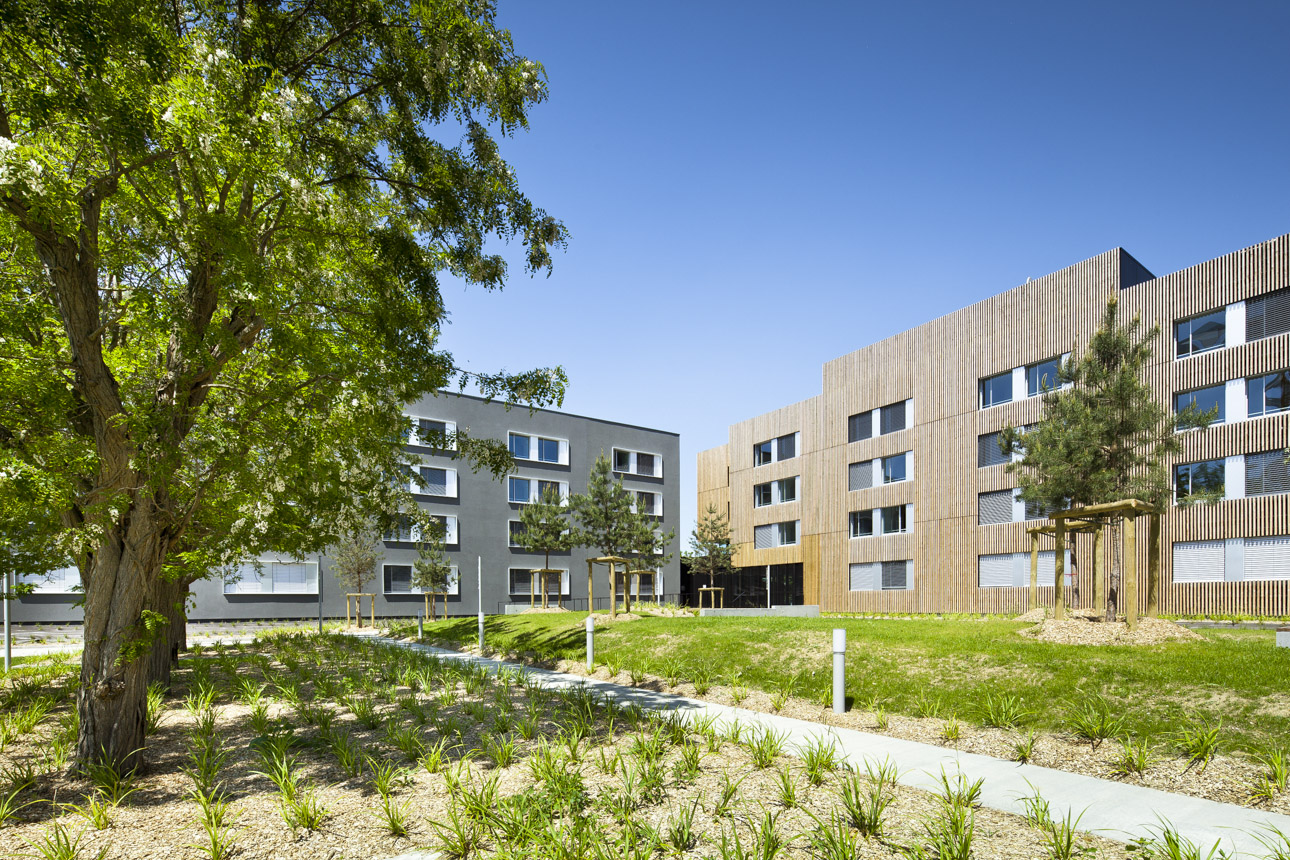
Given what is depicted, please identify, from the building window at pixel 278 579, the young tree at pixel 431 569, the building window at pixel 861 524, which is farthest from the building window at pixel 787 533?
the building window at pixel 278 579

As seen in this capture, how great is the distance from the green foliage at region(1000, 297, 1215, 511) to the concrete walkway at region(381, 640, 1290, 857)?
41.2 ft

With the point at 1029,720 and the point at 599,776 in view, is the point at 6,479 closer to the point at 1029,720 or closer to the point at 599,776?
the point at 599,776

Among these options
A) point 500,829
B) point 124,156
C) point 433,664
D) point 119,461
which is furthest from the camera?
point 433,664

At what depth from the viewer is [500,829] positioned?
586 cm

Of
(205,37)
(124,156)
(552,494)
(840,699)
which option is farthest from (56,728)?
(552,494)

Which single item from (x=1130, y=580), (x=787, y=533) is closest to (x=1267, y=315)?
(x=1130, y=580)

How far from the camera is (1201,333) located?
25.3 m

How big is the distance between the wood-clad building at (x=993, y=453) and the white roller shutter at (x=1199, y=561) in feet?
0.14

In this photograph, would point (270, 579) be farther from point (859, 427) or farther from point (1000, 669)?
point (1000, 669)

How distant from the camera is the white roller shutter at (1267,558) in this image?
75.0 ft

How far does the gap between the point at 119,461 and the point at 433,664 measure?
9.24 meters

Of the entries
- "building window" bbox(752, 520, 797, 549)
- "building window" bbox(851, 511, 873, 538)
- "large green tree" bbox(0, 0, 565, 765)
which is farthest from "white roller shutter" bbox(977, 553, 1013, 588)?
"large green tree" bbox(0, 0, 565, 765)

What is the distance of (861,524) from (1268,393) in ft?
59.2

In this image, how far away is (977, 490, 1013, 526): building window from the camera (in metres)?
30.9
